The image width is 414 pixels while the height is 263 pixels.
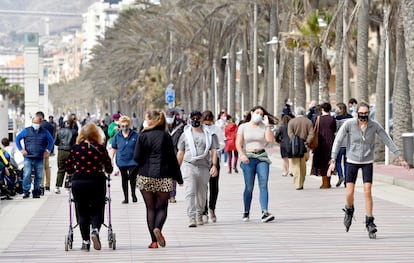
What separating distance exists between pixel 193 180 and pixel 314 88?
36.9m

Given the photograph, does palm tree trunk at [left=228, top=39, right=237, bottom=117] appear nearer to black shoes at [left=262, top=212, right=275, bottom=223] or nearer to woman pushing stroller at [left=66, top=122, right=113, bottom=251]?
black shoes at [left=262, top=212, right=275, bottom=223]

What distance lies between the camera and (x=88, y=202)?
14289 millimetres

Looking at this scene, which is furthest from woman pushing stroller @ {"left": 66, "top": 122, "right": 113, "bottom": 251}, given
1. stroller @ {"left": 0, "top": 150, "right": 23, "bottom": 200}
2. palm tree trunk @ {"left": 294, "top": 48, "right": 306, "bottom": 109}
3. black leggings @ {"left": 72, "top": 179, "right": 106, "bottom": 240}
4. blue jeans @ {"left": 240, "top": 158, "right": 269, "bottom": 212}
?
palm tree trunk @ {"left": 294, "top": 48, "right": 306, "bottom": 109}

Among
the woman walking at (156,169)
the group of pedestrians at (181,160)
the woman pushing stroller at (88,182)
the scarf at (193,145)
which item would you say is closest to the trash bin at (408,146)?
the group of pedestrians at (181,160)

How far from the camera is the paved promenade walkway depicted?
44.4 feet

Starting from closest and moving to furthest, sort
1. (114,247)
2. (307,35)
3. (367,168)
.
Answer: (114,247) < (367,168) < (307,35)

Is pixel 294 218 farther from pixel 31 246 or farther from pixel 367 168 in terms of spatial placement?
pixel 31 246

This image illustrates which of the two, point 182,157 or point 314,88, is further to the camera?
point 314,88

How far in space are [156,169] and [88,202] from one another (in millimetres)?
953

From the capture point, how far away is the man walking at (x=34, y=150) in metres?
23.9

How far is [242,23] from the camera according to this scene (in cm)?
6619

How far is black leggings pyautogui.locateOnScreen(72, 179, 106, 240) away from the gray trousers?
110 inches

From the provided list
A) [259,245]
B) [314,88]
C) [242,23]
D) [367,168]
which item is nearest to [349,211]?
[367,168]

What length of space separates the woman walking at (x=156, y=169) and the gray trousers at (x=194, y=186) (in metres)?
2.09
